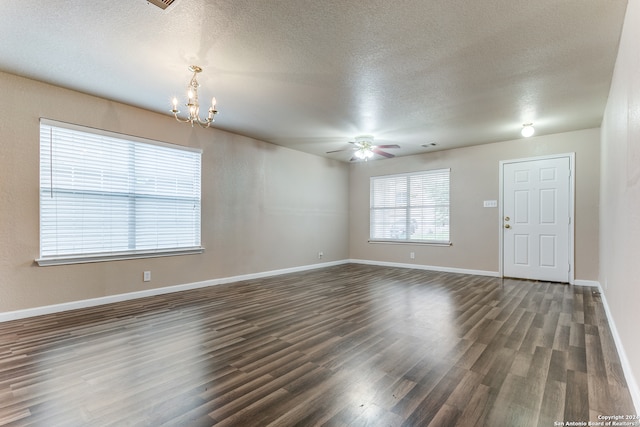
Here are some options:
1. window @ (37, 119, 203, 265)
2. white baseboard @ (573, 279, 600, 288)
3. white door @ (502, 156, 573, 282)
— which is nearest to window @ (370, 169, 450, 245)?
white door @ (502, 156, 573, 282)

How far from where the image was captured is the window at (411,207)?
6.64 metres

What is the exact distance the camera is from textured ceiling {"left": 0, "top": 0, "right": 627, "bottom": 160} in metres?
2.24

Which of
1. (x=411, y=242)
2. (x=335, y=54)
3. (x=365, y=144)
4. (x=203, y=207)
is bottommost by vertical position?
(x=411, y=242)

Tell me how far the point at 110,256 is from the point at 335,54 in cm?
366

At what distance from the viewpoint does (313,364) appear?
2.31 metres

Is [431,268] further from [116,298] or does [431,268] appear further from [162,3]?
[162,3]

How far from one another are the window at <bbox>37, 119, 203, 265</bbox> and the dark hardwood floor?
80cm

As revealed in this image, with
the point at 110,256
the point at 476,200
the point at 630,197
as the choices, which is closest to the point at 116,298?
the point at 110,256

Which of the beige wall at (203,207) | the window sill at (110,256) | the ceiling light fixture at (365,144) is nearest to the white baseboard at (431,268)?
the beige wall at (203,207)

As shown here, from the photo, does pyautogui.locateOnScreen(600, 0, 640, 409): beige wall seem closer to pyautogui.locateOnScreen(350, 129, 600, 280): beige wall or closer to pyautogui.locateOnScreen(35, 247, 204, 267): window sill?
pyautogui.locateOnScreen(350, 129, 600, 280): beige wall

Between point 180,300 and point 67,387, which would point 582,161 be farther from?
point 67,387

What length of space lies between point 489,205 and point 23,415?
664 cm

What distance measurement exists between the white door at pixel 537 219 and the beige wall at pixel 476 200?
0.49ft

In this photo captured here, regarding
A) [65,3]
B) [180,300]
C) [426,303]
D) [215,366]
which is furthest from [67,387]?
[426,303]
